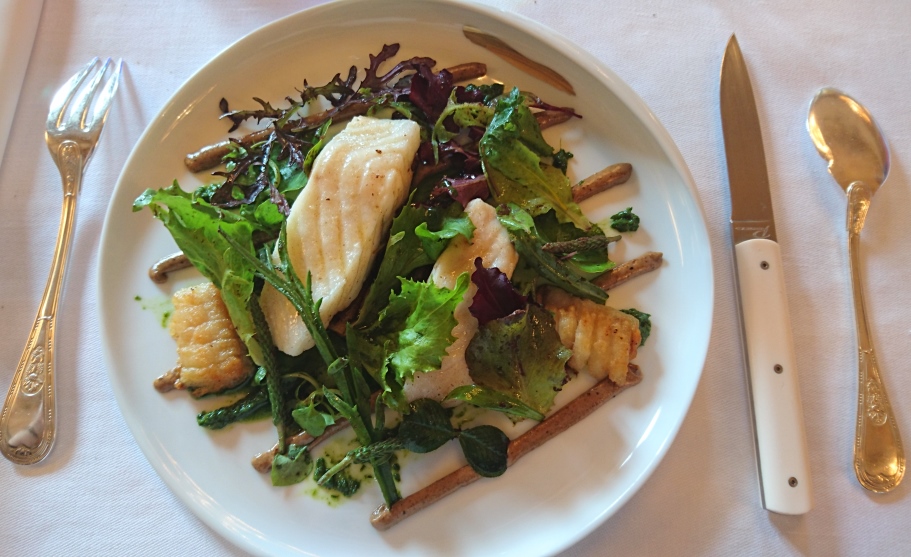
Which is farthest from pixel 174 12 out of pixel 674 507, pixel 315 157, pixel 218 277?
pixel 674 507

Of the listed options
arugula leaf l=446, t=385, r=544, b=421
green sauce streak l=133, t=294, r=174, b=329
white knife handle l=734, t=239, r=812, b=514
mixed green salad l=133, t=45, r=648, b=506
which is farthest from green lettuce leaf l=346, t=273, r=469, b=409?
→ white knife handle l=734, t=239, r=812, b=514

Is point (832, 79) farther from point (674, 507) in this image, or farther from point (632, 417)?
point (674, 507)

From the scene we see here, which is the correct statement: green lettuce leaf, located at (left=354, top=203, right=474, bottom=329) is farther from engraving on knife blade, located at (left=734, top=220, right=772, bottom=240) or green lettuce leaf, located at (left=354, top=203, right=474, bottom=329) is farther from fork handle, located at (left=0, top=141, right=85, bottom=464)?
fork handle, located at (left=0, top=141, right=85, bottom=464)

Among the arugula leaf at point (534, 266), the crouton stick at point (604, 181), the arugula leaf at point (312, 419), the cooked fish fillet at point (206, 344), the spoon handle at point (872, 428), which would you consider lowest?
the arugula leaf at point (312, 419)

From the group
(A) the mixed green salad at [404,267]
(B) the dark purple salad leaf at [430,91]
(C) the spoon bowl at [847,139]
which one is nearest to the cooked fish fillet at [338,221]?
(A) the mixed green salad at [404,267]

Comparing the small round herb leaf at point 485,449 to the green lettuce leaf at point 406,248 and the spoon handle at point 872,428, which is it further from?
the spoon handle at point 872,428

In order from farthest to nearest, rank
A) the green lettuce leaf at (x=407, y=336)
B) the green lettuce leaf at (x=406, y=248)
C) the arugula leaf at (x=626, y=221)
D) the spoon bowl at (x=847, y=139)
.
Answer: the spoon bowl at (x=847, y=139), the arugula leaf at (x=626, y=221), the green lettuce leaf at (x=406, y=248), the green lettuce leaf at (x=407, y=336)

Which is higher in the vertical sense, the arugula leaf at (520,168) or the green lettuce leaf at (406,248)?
the arugula leaf at (520,168)
